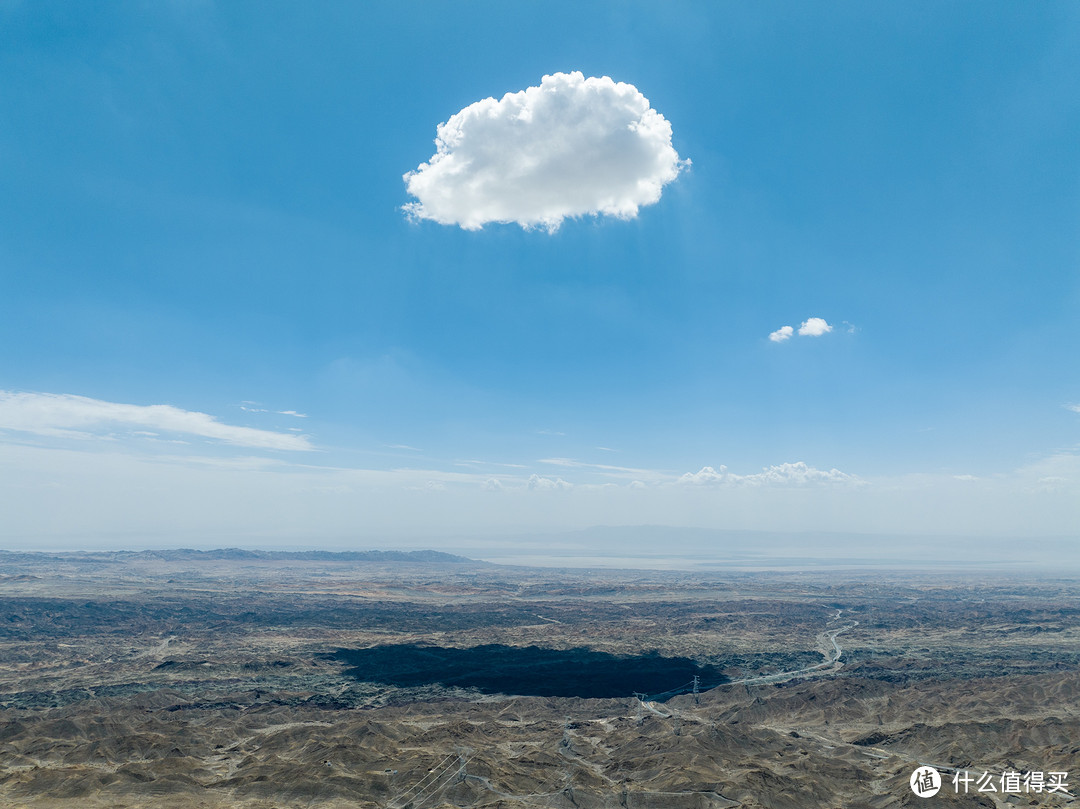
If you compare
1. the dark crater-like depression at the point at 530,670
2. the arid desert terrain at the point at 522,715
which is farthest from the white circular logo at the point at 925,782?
the dark crater-like depression at the point at 530,670

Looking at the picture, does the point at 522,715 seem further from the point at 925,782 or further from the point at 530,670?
the point at 925,782

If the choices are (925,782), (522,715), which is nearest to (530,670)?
(522,715)

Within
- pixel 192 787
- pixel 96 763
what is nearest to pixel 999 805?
pixel 192 787

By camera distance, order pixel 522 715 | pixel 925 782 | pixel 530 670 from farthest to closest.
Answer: pixel 530 670, pixel 522 715, pixel 925 782

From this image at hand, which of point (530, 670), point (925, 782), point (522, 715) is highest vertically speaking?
point (925, 782)

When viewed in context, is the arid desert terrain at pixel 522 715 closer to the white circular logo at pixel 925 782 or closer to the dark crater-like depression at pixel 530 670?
the dark crater-like depression at pixel 530 670

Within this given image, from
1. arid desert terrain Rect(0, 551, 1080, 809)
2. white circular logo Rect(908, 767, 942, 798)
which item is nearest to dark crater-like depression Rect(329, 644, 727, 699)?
arid desert terrain Rect(0, 551, 1080, 809)

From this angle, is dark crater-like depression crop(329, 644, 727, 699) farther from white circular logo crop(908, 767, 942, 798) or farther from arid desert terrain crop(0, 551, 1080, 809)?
white circular logo crop(908, 767, 942, 798)
